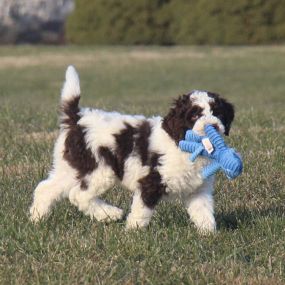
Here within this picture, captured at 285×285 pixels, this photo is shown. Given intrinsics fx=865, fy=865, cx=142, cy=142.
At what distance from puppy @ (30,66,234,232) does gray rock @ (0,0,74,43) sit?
40.7m

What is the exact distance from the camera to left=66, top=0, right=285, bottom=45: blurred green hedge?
4334 centimetres

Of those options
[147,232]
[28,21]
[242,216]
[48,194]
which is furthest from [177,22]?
A: [147,232]

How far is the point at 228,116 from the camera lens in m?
6.20

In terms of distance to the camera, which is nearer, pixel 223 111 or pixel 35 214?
pixel 223 111

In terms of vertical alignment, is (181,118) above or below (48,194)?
above

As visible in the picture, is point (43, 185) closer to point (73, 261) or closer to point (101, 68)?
point (73, 261)

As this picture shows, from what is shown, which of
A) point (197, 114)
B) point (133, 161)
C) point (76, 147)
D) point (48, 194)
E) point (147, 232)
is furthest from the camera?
point (48, 194)

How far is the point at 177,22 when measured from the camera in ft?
148

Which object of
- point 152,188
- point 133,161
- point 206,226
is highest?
point 133,161

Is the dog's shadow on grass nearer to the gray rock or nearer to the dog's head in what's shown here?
the dog's head

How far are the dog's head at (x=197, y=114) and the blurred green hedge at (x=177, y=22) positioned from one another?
37.4m

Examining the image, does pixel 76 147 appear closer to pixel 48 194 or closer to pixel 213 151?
pixel 48 194

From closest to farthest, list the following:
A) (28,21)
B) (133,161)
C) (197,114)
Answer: (197,114)
(133,161)
(28,21)

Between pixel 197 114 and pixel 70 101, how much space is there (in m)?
1.10
